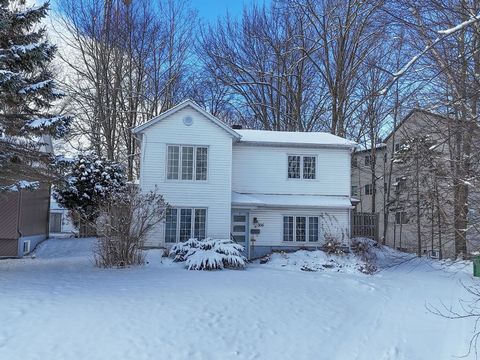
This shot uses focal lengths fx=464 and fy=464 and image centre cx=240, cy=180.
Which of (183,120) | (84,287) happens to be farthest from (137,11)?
(84,287)

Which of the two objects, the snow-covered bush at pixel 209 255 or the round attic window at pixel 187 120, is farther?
the round attic window at pixel 187 120

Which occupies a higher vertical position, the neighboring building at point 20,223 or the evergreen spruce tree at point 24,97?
the evergreen spruce tree at point 24,97

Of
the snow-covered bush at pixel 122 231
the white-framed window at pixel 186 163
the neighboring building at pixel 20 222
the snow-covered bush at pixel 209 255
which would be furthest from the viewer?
the white-framed window at pixel 186 163

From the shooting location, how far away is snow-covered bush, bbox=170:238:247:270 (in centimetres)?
1580

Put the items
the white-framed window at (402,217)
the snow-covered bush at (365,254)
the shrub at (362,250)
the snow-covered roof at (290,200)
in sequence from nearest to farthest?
the white-framed window at (402,217)
the snow-covered bush at (365,254)
the shrub at (362,250)
the snow-covered roof at (290,200)

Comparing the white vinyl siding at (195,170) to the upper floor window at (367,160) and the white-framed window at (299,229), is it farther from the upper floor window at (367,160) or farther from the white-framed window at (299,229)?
the upper floor window at (367,160)

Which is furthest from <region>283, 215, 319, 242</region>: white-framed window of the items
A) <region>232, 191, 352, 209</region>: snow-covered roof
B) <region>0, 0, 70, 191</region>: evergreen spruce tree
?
<region>0, 0, 70, 191</region>: evergreen spruce tree

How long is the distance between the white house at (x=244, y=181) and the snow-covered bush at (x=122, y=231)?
154 inches

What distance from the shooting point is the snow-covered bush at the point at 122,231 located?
14.9 m

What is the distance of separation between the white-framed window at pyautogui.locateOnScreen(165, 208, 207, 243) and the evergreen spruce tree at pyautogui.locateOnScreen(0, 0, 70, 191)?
732cm

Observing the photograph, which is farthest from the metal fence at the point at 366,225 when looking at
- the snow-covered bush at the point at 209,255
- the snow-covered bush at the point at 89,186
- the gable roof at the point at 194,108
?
the snow-covered bush at the point at 89,186

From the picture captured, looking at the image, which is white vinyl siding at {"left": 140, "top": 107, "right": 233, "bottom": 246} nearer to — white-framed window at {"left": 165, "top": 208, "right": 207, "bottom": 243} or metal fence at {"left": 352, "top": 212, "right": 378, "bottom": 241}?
white-framed window at {"left": 165, "top": 208, "right": 207, "bottom": 243}

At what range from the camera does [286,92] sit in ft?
108

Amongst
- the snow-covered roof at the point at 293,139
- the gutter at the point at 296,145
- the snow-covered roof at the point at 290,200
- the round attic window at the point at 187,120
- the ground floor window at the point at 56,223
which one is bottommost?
the ground floor window at the point at 56,223
